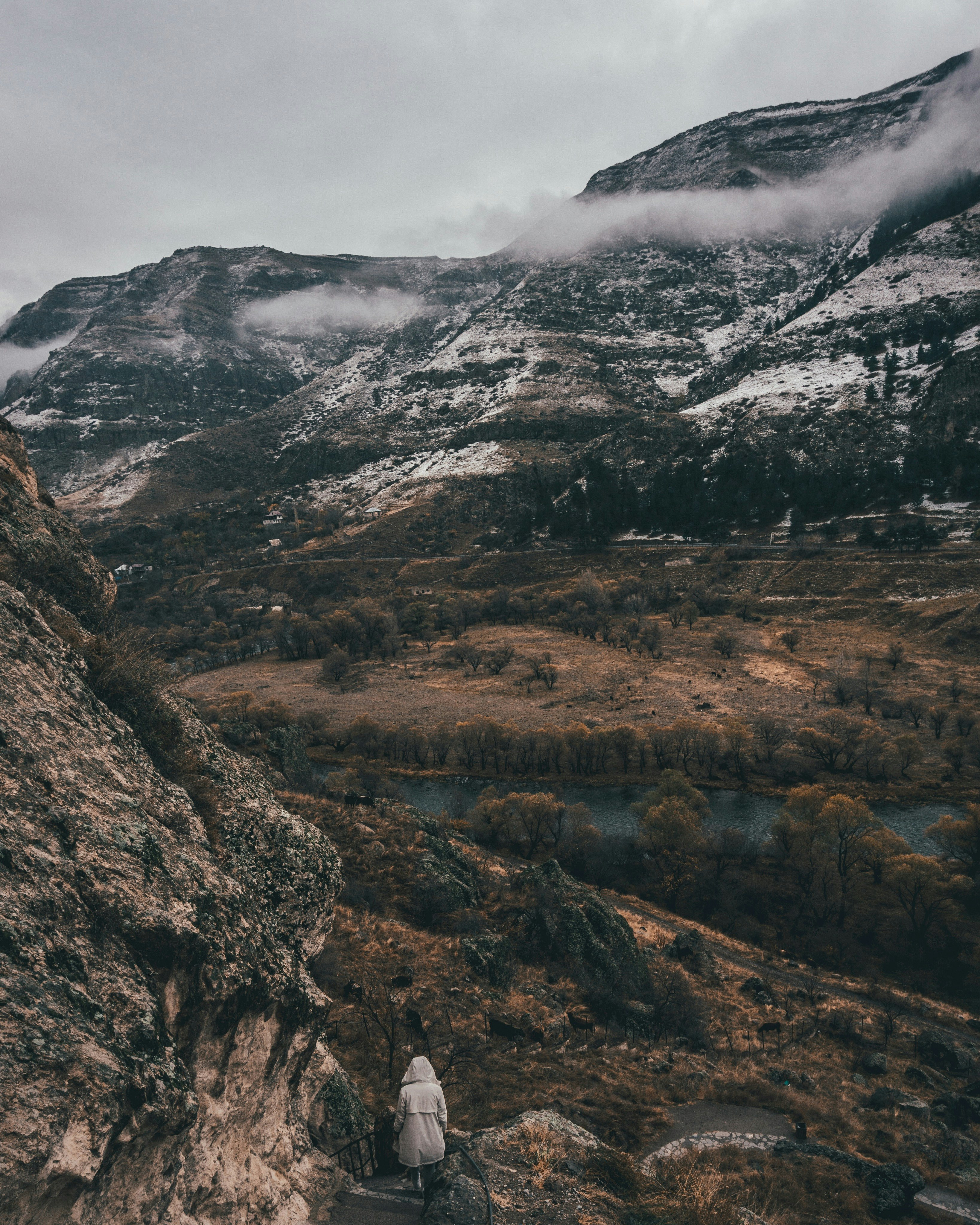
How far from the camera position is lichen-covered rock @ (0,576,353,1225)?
17.9ft

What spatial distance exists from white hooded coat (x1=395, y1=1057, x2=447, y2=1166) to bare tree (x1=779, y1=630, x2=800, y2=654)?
93552 mm

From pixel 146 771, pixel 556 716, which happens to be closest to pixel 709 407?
pixel 556 716

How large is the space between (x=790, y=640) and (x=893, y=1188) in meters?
86.4

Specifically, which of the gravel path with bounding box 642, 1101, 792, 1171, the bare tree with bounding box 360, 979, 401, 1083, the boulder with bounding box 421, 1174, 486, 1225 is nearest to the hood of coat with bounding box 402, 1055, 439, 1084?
the boulder with bounding box 421, 1174, 486, 1225

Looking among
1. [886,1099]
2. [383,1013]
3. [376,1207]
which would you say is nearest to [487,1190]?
[376,1207]

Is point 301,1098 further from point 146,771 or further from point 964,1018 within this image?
point 964,1018

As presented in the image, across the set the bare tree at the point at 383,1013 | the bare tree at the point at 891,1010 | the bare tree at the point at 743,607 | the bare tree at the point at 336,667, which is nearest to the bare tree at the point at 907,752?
the bare tree at the point at 891,1010

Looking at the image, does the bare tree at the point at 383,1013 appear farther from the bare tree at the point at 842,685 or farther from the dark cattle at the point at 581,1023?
the bare tree at the point at 842,685

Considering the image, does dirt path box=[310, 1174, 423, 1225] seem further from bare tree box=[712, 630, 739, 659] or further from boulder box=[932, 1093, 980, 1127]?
bare tree box=[712, 630, 739, 659]

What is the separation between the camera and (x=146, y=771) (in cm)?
989

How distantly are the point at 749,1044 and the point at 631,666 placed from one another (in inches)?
2598

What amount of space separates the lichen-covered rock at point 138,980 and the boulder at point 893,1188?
48.7 feet

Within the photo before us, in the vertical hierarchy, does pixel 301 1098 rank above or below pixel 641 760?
above

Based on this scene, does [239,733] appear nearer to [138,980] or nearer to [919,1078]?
[919,1078]
